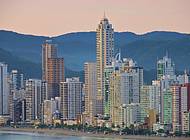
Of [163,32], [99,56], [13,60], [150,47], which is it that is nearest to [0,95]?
[13,60]

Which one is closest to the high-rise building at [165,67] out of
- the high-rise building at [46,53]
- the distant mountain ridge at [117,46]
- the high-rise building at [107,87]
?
the distant mountain ridge at [117,46]

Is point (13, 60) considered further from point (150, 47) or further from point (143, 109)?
point (143, 109)

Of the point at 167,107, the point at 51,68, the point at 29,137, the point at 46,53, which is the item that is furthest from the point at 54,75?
the point at 29,137

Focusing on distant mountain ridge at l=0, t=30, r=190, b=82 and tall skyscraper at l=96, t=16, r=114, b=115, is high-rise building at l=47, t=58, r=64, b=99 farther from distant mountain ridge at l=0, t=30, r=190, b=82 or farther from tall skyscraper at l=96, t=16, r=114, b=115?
tall skyscraper at l=96, t=16, r=114, b=115

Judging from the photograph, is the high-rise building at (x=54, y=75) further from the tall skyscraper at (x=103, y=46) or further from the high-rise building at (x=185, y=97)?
the high-rise building at (x=185, y=97)

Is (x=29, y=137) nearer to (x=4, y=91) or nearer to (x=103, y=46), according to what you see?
(x=103, y=46)

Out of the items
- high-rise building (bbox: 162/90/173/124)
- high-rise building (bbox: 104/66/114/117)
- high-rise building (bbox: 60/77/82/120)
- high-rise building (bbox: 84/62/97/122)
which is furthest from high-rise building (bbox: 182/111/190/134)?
high-rise building (bbox: 60/77/82/120)
